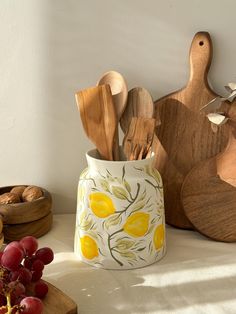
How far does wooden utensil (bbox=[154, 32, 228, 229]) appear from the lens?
85cm

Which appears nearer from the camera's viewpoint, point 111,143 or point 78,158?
point 111,143

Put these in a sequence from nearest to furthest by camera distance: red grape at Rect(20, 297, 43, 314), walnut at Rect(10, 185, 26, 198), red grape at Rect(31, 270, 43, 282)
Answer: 1. red grape at Rect(20, 297, 43, 314)
2. red grape at Rect(31, 270, 43, 282)
3. walnut at Rect(10, 185, 26, 198)

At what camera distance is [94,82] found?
0.88 meters

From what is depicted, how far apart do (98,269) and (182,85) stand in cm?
38

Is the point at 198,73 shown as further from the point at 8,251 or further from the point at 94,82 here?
the point at 8,251

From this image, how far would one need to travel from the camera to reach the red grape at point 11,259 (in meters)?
0.63

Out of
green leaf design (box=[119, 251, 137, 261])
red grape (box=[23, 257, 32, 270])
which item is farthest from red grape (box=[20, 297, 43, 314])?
green leaf design (box=[119, 251, 137, 261])

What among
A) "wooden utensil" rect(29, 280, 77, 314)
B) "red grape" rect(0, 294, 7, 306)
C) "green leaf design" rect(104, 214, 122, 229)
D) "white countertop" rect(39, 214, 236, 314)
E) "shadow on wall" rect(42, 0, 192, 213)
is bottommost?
"white countertop" rect(39, 214, 236, 314)

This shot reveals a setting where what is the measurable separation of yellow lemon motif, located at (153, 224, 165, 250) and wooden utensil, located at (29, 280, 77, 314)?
19cm

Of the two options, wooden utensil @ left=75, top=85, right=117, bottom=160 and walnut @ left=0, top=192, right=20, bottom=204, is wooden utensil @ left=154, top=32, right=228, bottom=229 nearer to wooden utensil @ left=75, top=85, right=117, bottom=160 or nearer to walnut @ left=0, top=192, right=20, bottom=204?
wooden utensil @ left=75, top=85, right=117, bottom=160

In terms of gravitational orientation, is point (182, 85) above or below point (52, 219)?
above

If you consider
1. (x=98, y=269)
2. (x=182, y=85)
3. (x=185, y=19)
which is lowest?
(x=98, y=269)

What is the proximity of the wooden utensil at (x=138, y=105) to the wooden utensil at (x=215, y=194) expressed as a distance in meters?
0.14

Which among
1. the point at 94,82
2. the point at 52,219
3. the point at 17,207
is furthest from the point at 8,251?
the point at 94,82
